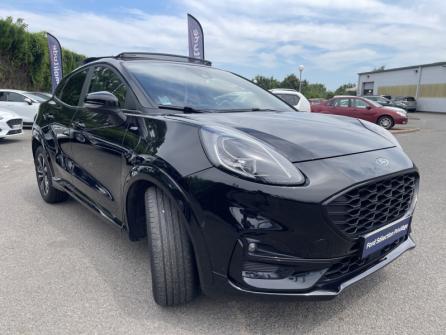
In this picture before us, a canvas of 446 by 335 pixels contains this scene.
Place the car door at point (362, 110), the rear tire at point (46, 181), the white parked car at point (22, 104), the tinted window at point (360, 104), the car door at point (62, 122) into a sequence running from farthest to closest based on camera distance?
1. the tinted window at point (360, 104)
2. the car door at point (362, 110)
3. the white parked car at point (22, 104)
4. the rear tire at point (46, 181)
5. the car door at point (62, 122)

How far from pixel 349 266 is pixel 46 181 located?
11.6ft

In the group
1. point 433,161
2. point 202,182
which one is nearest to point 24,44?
point 433,161

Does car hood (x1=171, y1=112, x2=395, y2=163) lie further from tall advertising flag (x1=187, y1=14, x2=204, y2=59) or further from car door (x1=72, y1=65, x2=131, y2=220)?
tall advertising flag (x1=187, y1=14, x2=204, y2=59)

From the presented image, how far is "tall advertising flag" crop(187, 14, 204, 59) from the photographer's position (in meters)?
13.2

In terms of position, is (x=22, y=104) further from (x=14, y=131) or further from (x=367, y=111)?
(x=367, y=111)

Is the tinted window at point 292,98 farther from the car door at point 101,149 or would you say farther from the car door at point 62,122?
the car door at point 101,149

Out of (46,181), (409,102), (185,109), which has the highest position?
(185,109)

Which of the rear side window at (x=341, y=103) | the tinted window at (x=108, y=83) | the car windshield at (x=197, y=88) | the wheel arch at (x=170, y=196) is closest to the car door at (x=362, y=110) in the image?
the rear side window at (x=341, y=103)

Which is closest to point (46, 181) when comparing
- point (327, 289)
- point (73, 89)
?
point (73, 89)

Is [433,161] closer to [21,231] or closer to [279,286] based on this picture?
[279,286]

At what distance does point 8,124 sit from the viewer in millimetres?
9062

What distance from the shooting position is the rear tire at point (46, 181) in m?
3.94

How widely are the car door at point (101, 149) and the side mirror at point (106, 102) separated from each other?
30mm

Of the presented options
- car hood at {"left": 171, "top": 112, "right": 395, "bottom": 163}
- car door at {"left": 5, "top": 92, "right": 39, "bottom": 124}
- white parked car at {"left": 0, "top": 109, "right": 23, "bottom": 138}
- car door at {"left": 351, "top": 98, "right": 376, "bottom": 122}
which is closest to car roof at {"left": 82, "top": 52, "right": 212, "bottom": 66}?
car hood at {"left": 171, "top": 112, "right": 395, "bottom": 163}
